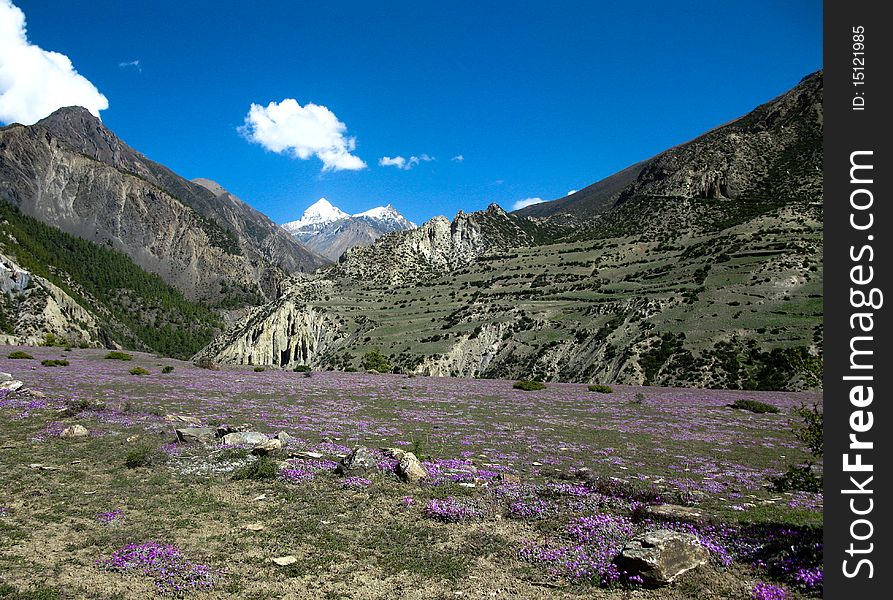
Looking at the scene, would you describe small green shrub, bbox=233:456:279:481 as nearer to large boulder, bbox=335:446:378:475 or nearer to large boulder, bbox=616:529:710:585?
large boulder, bbox=335:446:378:475

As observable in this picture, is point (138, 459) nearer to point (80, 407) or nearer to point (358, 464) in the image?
point (358, 464)

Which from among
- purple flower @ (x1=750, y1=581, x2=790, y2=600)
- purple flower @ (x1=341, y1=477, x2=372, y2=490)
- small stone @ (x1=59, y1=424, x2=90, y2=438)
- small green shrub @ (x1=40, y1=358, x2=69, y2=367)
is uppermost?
purple flower @ (x1=750, y1=581, x2=790, y2=600)

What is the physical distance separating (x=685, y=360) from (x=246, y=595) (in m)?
54.5

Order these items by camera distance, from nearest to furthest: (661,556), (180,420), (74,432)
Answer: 1. (661,556)
2. (74,432)
3. (180,420)

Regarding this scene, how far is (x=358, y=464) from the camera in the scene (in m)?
12.2

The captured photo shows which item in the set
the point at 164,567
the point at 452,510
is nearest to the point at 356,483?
the point at 452,510

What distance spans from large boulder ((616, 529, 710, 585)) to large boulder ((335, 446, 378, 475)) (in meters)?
6.94

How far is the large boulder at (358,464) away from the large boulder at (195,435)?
16.2 feet

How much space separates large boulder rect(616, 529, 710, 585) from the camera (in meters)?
6.45

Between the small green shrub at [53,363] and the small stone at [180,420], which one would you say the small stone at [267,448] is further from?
the small green shrub at [53,363]

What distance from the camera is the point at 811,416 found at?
25.2 ft

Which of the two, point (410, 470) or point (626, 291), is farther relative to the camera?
point (626, 291)

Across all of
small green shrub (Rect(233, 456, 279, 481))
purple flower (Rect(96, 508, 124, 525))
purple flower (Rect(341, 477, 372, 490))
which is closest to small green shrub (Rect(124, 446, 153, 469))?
small green shrub (Rect(233, 456, 279, 481))

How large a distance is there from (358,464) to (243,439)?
14.5ft
